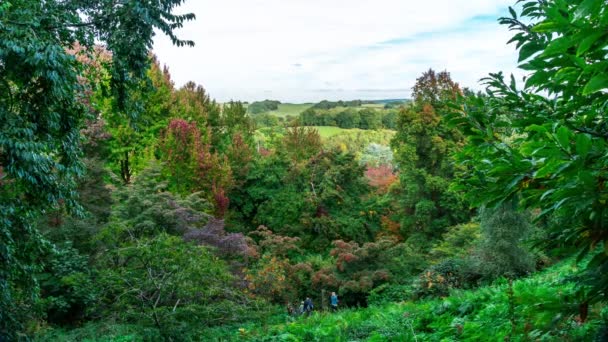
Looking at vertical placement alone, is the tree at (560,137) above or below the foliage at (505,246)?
above

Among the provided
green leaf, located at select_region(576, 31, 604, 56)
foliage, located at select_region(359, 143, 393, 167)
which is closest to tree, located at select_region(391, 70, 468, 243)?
foliage, located at select_region(359, 143, 393, 167)

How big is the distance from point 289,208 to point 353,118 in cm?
4833

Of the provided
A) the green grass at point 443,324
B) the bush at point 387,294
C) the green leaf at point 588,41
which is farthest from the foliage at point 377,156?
the green leaf at point 588,41

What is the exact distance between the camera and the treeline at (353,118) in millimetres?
68875

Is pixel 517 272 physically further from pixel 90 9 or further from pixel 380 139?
pixel 380 139

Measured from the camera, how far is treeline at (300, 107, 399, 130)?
68875 mm

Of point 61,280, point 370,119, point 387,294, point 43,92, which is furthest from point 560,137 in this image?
point 370,119

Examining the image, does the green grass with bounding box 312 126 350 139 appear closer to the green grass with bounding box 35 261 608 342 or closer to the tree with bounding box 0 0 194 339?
the green grass with bounding box 35 261 608 342

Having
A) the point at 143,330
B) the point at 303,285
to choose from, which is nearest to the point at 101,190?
the point at 303,285

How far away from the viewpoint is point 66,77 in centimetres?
641

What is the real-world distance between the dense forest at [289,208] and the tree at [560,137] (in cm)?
1

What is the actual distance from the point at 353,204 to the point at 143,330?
17735 mm

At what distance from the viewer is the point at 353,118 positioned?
233 feet

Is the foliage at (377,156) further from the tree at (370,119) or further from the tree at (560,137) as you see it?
the tree at (560,137)
